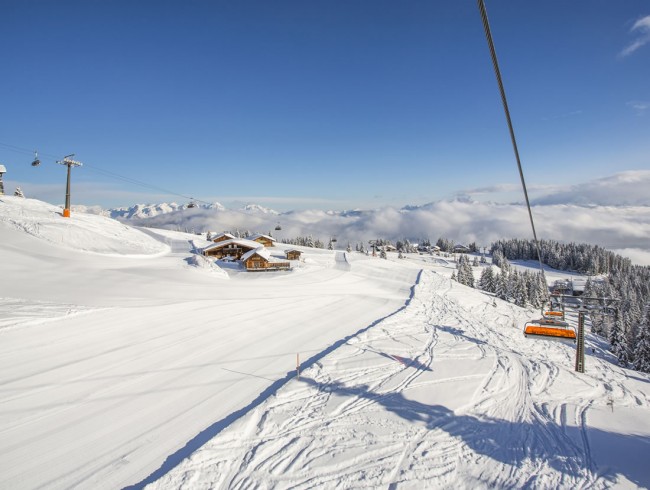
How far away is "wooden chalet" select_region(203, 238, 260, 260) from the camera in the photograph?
51.6 metres

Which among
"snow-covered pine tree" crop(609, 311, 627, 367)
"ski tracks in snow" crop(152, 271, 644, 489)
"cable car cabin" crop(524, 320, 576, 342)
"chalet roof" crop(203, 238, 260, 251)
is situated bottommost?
"snow-covered pine tree" crop(609, 311, 627, 367)

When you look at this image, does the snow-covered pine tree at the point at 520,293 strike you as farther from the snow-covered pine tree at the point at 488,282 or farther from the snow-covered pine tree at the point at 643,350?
the snow-covered pine tree at the point at 643,350

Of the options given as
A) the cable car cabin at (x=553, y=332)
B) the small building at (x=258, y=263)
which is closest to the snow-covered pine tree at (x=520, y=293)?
the small building at (x=258, y=263)

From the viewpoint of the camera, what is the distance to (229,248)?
2073 inches

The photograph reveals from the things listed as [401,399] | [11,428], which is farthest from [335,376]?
[11,428]

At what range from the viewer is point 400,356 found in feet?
47.7

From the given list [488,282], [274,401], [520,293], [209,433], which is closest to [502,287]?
[520,293]

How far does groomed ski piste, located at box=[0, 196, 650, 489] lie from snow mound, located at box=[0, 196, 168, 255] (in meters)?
8.40

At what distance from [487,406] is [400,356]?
4505 millimetres

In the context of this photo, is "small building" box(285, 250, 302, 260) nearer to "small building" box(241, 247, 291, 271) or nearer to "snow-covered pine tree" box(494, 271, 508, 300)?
"small building" box(241, 247, 291, 271)

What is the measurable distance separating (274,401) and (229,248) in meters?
45.4

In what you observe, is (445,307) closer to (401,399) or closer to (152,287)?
(401,399)

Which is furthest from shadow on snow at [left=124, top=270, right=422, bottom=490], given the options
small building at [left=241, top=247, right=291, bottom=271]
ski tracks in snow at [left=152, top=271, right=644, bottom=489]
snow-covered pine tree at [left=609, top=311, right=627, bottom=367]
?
snow-covered pine tree at [left=609, top=311, right=627, bottom=367]

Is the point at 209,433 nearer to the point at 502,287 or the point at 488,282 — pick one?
the point at 502,287
